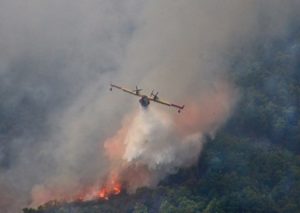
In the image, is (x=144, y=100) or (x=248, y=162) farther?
(x=248, y=162)

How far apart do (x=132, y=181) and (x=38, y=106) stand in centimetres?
4412

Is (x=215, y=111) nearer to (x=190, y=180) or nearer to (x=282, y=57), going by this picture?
(x=190, y=180)

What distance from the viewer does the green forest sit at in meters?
126

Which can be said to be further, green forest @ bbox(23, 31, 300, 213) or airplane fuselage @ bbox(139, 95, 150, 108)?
green forest @ bbox(23, 31, 300, 213)

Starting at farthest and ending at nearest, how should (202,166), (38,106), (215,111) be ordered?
(38,106)
(215,111)
(202,166)

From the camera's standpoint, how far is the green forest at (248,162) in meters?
126

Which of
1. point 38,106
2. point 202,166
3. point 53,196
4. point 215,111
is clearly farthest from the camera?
point 38,106

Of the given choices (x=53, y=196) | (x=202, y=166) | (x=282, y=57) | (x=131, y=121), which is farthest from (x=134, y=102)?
(x=282, y=57)

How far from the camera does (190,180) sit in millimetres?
136500

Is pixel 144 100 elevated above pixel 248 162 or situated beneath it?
elevated above

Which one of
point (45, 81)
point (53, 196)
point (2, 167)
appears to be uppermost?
point (45, 81)

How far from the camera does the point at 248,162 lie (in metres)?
141

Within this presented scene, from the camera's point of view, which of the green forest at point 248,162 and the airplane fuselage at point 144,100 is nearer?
the airplane fuselage at point 144,100

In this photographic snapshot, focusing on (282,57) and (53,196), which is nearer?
(53,196)
